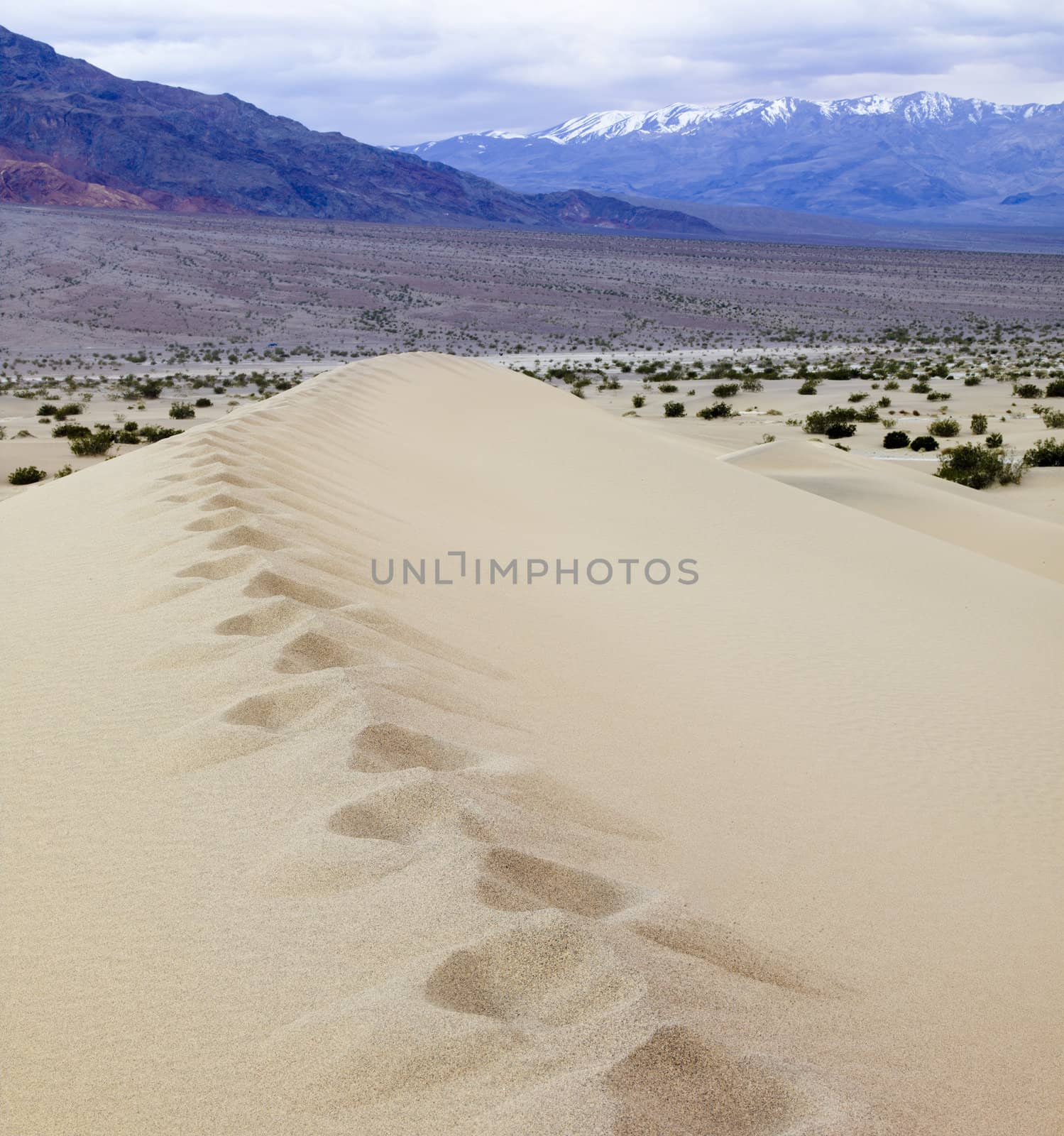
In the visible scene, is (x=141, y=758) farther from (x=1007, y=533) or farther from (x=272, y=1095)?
(x=1007, y=533)

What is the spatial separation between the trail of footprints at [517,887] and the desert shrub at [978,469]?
1095 centimetres

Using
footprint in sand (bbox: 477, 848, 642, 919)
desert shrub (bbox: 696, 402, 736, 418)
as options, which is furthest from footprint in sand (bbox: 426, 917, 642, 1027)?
desert shrub (bbox: 696, 402, 736, 418)

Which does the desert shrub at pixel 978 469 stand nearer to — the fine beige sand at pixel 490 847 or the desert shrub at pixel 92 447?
the fine beige sand at pixel 490 847

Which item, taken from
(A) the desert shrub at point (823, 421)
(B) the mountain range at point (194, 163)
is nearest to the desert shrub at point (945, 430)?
(A) the desert shrub at point (823, 421)

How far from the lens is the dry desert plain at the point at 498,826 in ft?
5.80

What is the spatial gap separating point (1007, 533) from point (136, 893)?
31.0ft

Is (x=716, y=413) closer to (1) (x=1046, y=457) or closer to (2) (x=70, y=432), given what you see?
(1) (x=1046, y=457)

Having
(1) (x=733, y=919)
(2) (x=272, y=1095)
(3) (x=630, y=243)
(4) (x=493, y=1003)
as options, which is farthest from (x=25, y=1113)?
(3) (x=630, y=243)

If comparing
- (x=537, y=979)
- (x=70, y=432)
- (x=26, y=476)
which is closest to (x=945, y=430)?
(x=70, y=432)

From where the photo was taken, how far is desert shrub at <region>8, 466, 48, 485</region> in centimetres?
1116

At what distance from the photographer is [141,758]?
2682 millimetres

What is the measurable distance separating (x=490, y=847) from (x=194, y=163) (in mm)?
125497

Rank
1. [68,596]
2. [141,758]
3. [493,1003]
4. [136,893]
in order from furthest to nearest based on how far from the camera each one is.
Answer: [68,596] < [141,758] < [136,893] < [493,1003]

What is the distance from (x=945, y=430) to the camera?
682 inches
